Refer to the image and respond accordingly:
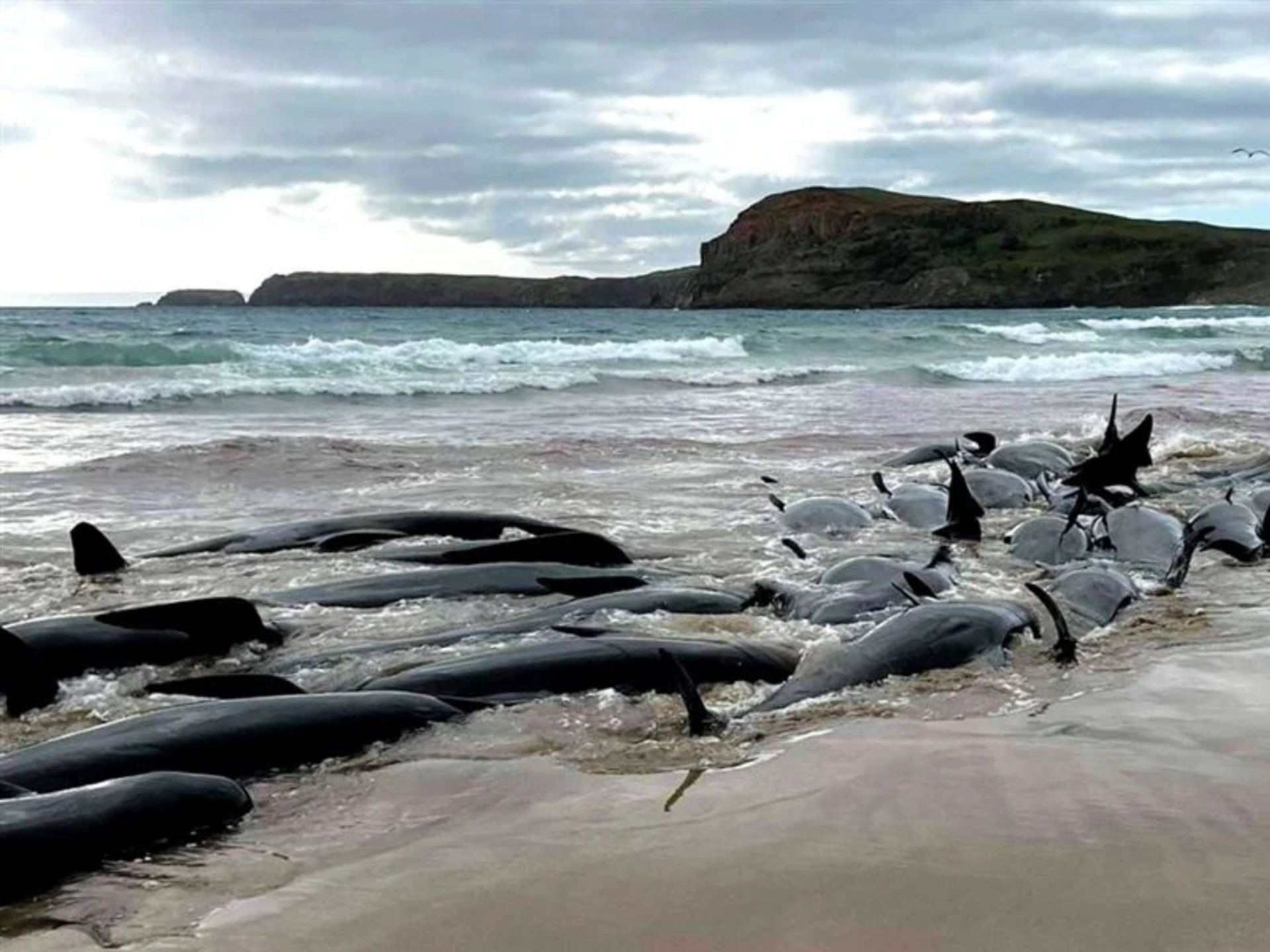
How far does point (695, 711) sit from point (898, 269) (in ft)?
359

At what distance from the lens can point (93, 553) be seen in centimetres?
736

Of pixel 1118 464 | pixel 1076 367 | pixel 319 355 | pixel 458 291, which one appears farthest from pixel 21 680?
pixel 458 291

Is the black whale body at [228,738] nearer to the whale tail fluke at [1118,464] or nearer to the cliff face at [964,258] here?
the whale tail fluke at [1118,464]

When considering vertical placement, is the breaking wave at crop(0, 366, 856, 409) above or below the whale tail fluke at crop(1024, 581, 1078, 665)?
below

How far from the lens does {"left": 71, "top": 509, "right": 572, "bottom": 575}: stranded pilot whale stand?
8219mm

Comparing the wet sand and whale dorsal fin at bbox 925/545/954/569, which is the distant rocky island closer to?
whale dorsal fin at bbox 925/545/954/569

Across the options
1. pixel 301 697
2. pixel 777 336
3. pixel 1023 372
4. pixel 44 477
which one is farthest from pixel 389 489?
pixel 777 336

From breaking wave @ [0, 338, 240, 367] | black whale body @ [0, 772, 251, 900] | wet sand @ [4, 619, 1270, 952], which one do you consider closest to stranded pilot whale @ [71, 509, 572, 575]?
wet sand @ [4, 619, 1270, 952]

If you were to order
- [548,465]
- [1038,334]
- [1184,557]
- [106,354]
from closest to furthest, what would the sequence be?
[1184,557] < [548,465] < [106,354] < [1038,334]

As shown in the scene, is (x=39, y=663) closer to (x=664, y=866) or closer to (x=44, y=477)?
(x=664, y=866)

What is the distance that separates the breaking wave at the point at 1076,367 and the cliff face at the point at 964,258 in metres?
66.9

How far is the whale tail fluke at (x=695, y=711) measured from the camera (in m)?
4.34

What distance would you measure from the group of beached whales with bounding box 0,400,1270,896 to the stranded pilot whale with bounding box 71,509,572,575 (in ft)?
0.05

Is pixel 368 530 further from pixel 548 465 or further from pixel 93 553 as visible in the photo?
pixel 548 465
